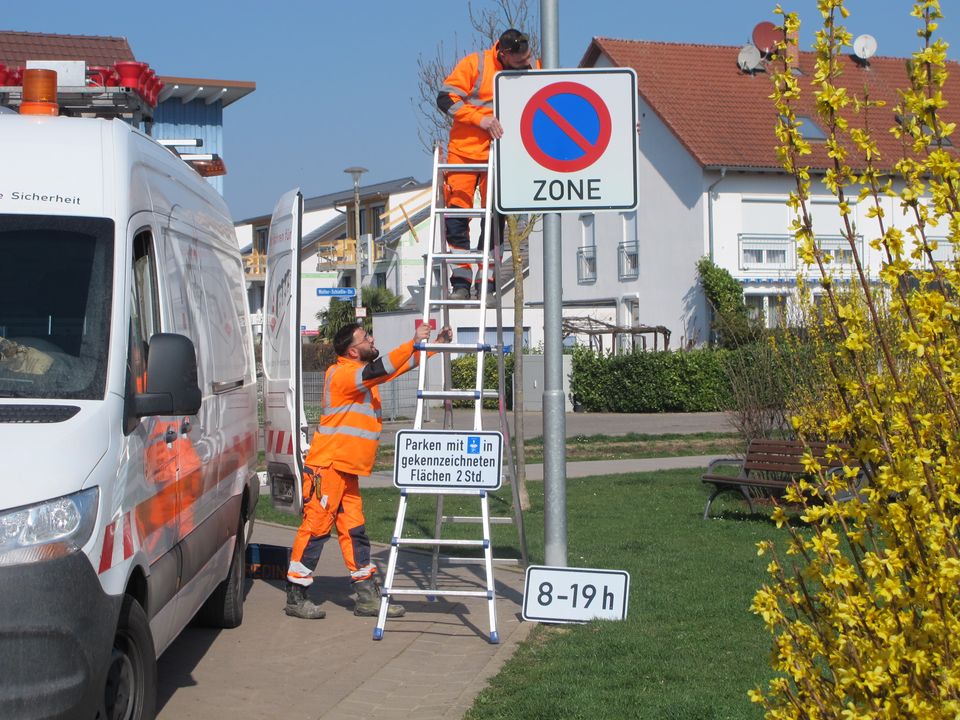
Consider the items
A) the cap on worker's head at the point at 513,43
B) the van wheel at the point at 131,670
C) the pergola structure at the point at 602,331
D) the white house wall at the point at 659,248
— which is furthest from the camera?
the white house wall at the point at 659,248

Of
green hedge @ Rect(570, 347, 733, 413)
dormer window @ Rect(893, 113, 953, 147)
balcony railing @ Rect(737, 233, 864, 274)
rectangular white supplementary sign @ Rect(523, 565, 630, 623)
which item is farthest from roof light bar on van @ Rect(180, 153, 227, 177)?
balcony railing @ Rect(737, 233, 864, 274)

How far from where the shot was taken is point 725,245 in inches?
1624

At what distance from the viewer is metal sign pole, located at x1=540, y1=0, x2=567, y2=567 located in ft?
26.3

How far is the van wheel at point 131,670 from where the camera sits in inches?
192

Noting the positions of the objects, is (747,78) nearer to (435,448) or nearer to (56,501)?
(435,448)

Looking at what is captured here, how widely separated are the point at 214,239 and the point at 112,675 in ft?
13.4

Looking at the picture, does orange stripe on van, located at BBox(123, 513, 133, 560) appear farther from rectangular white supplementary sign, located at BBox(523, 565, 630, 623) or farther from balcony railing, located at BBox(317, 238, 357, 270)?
balcony railing, located at BBox(317, 238, 357, 270)

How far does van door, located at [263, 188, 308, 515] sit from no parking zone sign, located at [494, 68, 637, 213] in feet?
7.28

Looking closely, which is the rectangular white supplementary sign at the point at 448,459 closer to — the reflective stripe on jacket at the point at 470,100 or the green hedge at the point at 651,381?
the reflective stripe on jacket at the point at 470,100

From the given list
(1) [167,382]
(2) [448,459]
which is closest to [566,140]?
(2) [448,459]

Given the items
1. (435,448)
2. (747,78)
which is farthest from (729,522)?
(747,78)

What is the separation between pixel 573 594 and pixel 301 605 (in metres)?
1.96

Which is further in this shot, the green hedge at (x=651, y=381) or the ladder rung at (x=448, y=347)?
the green hedge at (x=651, y=381)

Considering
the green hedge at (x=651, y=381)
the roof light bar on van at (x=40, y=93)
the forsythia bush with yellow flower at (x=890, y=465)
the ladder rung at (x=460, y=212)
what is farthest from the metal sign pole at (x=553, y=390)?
the green hedge at (x=651, y=381)
